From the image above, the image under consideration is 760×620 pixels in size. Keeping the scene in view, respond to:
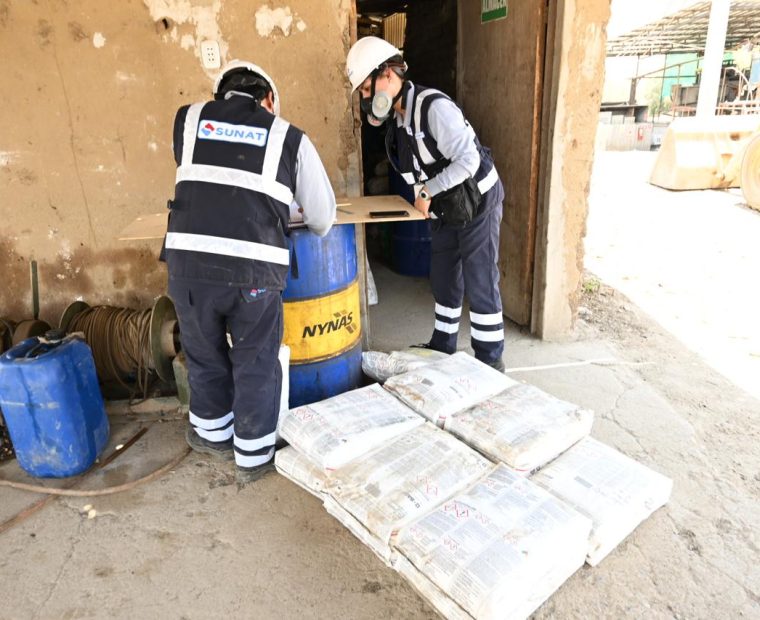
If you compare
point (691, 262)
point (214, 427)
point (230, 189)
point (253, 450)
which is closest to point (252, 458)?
point (253, 450)

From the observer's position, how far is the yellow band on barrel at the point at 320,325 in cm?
290

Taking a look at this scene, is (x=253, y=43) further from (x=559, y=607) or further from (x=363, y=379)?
(x=559, y=607)

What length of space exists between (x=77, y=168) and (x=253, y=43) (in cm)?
133

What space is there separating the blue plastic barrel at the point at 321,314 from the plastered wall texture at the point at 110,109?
865mm

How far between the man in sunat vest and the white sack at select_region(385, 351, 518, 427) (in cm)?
64

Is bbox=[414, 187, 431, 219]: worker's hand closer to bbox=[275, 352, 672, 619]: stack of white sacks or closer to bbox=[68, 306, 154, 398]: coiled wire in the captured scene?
bbox=[275, 352, 672, 619]: stack of white sacks

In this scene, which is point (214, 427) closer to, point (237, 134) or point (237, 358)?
point (237, 358)

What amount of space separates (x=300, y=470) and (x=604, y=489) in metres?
1.27

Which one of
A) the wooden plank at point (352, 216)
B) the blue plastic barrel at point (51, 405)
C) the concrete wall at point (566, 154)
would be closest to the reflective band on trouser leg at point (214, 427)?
the blue plastic barrel at point (51, 405)

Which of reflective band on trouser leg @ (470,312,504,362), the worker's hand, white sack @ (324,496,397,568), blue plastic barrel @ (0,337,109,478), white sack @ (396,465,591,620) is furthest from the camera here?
reflective band on trouser leg @ (470,312,504,362)

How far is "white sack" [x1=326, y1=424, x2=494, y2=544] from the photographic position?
206 centimetres

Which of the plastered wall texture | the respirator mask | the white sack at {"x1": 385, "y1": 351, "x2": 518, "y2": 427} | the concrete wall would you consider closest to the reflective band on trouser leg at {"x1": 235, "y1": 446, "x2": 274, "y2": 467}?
the white sack at {"x1": 385, "y1": 351, "x2": 518, "y2": 427}

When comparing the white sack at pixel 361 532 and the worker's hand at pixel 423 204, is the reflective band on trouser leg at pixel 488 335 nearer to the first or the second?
the worker's hand at pixel 423 204

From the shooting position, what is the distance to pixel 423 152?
310cm
